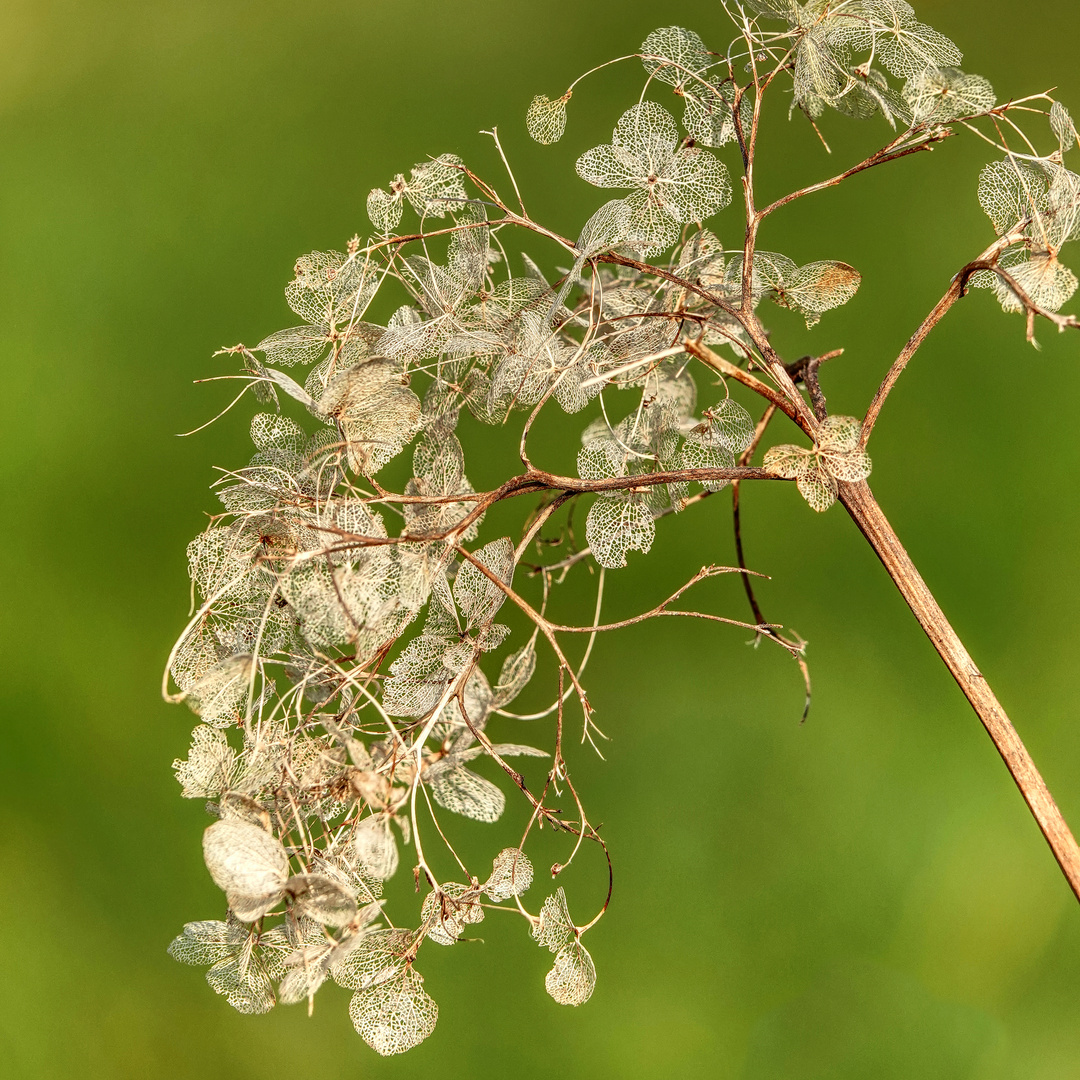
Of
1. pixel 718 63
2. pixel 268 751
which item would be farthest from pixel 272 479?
pixel 718 63

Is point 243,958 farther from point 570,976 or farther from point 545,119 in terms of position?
point 545,119

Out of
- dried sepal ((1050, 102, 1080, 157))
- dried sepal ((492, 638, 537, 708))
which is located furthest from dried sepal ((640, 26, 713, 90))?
dried sepal ((492, 638, 537, 708))

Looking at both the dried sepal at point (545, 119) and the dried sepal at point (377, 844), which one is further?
the dried sepal at point (545, 119)

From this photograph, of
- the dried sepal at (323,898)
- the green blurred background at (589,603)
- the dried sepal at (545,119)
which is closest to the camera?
the dried sepal at (323,898)

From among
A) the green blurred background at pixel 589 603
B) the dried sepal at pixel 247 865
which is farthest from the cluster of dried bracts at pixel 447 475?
the green blurred background at pixel 589 603

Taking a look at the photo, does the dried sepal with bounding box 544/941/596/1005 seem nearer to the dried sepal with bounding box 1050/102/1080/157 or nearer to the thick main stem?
the thick main stem

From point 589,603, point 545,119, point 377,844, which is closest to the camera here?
point 377,844

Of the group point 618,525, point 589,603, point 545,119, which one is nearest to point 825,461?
point 618,525

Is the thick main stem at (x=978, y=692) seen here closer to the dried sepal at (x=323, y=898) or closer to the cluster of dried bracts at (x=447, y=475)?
the cluster of dried bracts at (x=447, y=475)
